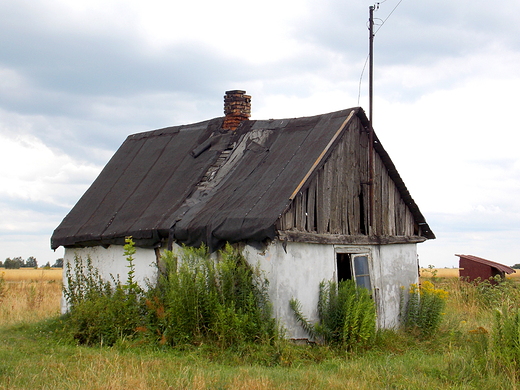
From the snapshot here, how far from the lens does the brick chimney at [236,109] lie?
51.7ft

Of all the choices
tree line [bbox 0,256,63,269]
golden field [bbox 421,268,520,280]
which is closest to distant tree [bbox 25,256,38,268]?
tree line [bbox 0,256,63,269]

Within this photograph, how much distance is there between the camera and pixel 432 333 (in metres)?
13.0

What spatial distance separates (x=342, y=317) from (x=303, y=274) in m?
1.09

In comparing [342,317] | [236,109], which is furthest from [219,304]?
[236,109]

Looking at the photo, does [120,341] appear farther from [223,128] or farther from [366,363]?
[223,128]

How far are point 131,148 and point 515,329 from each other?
506 inches

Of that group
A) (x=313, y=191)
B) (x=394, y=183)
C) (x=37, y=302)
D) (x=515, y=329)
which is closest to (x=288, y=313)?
(x=313, y=191)


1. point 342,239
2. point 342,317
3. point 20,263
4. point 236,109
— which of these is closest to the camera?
point 342,317

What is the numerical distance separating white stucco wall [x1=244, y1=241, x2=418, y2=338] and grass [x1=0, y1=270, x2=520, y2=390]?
703 mm

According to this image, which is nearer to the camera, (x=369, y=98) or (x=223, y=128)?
(x=369, y=98)

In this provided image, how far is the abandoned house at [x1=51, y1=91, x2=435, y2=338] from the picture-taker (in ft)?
36.6

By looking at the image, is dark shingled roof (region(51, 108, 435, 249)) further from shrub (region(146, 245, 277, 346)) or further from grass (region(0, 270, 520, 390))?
grass (region(0, 270, 520, 390))

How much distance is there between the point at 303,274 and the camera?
36.9ft

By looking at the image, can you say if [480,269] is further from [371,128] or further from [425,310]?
[371,128]
